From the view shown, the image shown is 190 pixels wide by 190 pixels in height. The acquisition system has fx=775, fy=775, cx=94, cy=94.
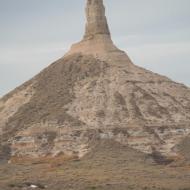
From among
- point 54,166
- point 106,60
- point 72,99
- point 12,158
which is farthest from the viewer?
point 106,60

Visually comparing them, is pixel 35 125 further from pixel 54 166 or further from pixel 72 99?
pixel 54 166

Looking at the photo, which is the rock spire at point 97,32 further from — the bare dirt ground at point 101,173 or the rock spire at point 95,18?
the bare dirt ground at point 101,173

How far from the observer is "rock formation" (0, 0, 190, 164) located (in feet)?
366

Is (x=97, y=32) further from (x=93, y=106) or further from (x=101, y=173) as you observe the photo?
(x=101, y=173)

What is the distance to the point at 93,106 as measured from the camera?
118 meters

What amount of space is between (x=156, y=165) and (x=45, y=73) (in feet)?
110

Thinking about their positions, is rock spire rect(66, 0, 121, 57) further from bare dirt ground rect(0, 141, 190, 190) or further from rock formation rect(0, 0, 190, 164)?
bare dirt ground rect(0, 141, 190, 190)

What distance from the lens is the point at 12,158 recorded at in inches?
4323

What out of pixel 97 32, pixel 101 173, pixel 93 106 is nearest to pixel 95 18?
pixel 97 32

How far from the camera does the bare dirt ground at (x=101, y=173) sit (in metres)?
80.9

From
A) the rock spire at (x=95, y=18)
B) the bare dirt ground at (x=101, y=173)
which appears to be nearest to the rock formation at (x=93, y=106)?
the rock spire at (x=95, y=18)

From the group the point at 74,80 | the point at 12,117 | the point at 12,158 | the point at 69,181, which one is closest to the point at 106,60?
the point at 74,80

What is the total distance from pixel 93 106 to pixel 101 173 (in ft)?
84.1

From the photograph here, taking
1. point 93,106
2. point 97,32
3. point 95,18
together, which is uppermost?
point 95,18
